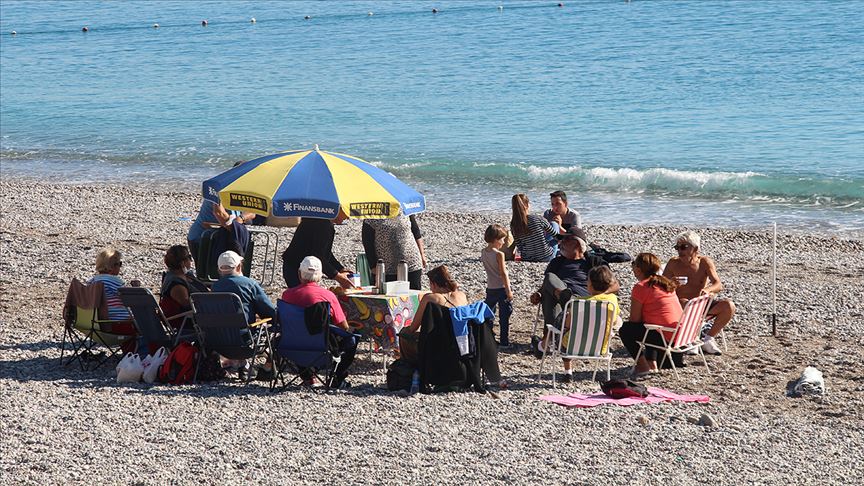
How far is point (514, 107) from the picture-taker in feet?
115

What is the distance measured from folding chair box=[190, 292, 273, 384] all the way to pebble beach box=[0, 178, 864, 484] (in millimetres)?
293

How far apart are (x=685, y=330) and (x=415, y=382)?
230 cm

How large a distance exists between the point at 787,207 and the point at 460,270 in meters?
9.12

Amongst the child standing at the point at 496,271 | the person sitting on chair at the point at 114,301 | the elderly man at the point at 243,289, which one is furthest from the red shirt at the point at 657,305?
the person sitting on chair at the point at 114,301

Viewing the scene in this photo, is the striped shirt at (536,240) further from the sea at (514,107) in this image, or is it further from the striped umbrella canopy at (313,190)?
the sea at (514,107)

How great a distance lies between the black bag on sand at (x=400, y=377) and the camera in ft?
29.3

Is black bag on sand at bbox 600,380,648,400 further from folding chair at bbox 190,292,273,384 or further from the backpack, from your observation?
the backpack

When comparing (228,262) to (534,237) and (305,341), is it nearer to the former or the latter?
(305,341)

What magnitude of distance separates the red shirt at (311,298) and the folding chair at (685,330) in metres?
2.54

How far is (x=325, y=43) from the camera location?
59.5 metres

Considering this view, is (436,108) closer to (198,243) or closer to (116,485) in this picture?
(198,243)

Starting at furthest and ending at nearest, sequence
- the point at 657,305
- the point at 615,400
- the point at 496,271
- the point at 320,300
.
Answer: the point at 496,271 < the point at 657,305 < the point at 320,300 < the point at 615,400

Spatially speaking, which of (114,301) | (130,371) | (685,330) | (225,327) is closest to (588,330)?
(685,330)

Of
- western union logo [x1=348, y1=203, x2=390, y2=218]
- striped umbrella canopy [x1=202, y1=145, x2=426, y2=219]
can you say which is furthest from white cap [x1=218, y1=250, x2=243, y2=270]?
western union logo [x1=348, y1=203, x2=390, y2=218]
